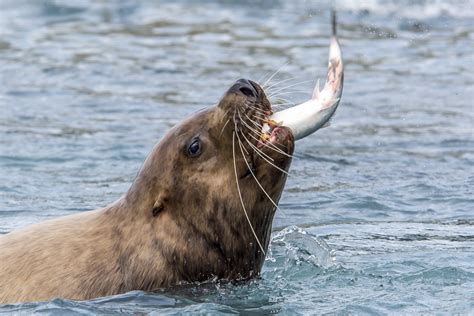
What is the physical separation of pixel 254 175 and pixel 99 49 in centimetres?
1106

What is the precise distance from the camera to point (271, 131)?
6562mm

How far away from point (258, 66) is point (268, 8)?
4.33 metres

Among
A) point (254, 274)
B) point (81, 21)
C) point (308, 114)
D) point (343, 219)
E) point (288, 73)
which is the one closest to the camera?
point (308, 114)

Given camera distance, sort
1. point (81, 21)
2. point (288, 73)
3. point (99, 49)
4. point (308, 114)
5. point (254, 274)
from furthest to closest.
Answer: point (81, 21), point (99, 49), point (288, 73), point (254, 274), point (308, 114)

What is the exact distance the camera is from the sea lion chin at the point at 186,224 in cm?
662

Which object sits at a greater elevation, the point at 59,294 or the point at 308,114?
the point at 308,114

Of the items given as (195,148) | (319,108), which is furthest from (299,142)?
(319,108)

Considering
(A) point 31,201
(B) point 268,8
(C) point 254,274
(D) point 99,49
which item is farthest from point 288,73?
(C) point 254,274

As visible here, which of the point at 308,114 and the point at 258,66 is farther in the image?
the point at 258,66

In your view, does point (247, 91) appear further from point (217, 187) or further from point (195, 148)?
point (217, 187)

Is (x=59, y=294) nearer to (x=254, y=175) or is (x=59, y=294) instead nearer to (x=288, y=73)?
(x=254, y=175)

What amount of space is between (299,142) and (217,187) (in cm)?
583

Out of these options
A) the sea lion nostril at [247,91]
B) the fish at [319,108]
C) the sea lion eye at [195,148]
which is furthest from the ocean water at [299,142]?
the sea lion nostril at [247,91]

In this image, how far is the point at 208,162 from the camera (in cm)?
672
